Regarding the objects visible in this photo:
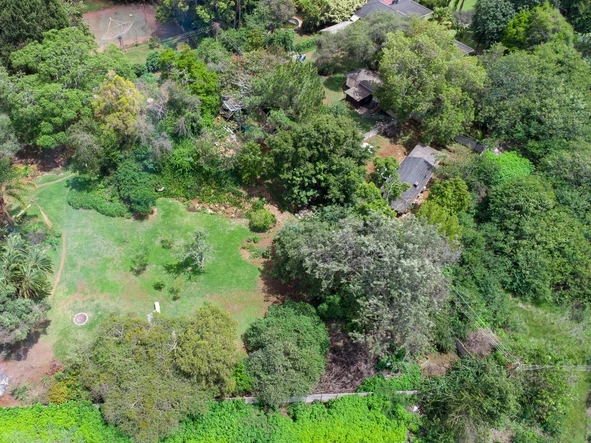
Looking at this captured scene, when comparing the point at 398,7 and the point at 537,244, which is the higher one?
the point at 398,7

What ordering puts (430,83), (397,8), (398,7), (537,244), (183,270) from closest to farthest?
(183,270), (537,244), (430,83), (397,8), (398,7)

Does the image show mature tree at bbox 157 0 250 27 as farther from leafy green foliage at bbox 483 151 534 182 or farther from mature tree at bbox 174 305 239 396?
mature tree at bbox 174 305 239 396

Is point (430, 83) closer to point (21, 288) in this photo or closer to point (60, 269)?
point (60, 269)

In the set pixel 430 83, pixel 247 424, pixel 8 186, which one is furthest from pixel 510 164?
pixel 8 186

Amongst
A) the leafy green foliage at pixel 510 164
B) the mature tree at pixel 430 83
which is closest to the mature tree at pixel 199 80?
the mature tree at pixel 430 83

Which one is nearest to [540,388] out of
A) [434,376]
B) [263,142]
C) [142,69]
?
[434,376]

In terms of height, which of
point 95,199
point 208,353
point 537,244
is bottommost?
point 95,199

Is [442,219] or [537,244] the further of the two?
[537,244]

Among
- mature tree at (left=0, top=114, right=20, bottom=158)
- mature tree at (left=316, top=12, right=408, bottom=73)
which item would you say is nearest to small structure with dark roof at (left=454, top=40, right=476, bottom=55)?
mature tree at (left=316, top=12, right=408, bottom=73)
